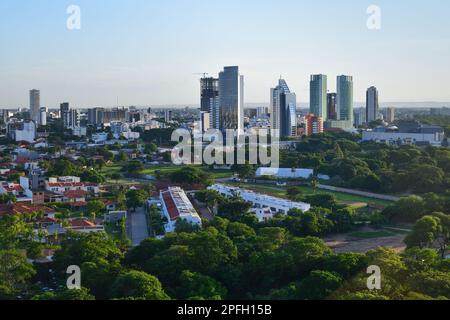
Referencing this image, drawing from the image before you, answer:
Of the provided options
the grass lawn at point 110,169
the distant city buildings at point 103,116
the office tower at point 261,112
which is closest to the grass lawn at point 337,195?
the grass lawn at point 110,169

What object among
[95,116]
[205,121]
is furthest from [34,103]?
[205,121]

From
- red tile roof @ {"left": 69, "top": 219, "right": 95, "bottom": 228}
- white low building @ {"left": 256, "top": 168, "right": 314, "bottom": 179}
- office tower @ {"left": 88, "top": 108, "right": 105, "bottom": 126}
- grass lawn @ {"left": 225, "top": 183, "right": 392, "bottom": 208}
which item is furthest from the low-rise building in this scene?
office tower @ {"left": 88, "top": 108, "right": 105, "bottom": 126}

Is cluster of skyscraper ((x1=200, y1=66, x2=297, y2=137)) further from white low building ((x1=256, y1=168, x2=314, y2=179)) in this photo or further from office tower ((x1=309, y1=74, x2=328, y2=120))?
white low building ((x1=256, y1=168, x2=314, y2=179))

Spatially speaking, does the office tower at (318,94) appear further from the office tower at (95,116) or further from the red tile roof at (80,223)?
the red tile roof at (80,223)

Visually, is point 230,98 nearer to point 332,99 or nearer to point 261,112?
point 332,99
